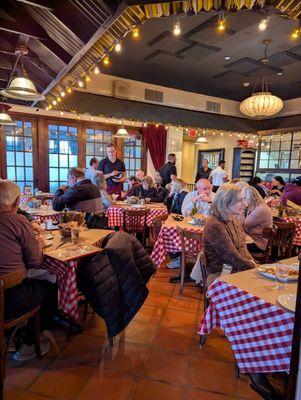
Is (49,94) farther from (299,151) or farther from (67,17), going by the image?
(299,151)

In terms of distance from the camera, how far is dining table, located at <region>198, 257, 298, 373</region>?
1373mm

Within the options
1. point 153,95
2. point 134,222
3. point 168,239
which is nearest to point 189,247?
point 168,239

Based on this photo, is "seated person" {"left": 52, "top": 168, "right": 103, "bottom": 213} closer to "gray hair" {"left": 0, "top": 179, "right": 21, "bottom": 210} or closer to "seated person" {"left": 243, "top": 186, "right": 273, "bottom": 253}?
"gray hair" {"left": 0, "top": 179, "right": 21, "bottom": 210}

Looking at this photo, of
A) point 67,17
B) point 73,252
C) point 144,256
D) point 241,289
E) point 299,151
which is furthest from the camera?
point 299,151

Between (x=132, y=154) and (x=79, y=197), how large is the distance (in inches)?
173

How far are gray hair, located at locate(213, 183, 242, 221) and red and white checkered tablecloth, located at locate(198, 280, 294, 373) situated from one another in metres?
0.76

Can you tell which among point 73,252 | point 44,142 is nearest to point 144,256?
point 73,252

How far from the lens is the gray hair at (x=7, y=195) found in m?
1.88

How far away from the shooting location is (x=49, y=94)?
4.65 meters

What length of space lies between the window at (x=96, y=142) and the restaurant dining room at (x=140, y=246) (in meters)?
1.20

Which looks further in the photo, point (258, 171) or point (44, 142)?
point (258, 171)

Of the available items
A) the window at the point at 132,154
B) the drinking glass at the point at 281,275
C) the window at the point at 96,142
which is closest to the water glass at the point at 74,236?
the drinking glass at the point at 281,275

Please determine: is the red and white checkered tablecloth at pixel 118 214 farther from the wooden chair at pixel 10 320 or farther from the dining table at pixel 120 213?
the wooden chair at pixel 10 320

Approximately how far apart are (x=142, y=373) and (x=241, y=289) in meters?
1.02
